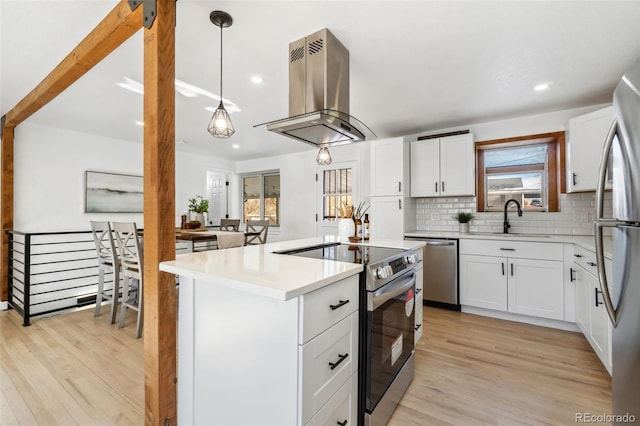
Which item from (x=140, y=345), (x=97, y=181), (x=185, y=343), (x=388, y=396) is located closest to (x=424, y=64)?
(x=388, y=396)

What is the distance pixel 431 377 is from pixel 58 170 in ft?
16.2

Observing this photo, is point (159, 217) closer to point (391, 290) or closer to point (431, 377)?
point (391, 290)

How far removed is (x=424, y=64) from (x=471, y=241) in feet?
6.84

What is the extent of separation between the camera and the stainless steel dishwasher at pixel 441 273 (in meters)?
3.44

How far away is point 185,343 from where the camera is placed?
143cm

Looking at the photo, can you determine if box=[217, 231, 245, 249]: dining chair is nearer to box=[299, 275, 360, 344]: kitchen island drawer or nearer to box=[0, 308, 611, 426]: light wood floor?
box=[0, 308, 611, 426]: light wood floor

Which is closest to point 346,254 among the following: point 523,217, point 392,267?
point 392,267

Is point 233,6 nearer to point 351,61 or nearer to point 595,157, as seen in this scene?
point 351,61

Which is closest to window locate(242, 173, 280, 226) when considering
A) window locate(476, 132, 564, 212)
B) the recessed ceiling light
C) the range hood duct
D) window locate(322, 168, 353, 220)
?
window locate(322, 168, 353, 220)

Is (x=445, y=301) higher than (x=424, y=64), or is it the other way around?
(x=424, y=64)

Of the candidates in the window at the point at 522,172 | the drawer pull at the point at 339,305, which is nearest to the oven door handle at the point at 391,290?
the drawer pull at the point at 339,305

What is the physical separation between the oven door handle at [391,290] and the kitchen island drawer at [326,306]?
0.11 metres

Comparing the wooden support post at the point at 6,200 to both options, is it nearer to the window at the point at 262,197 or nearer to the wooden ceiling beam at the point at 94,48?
the wooden ceiling beam at the point at 94,48

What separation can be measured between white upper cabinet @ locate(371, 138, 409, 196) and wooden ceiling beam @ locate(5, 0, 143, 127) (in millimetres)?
3075
